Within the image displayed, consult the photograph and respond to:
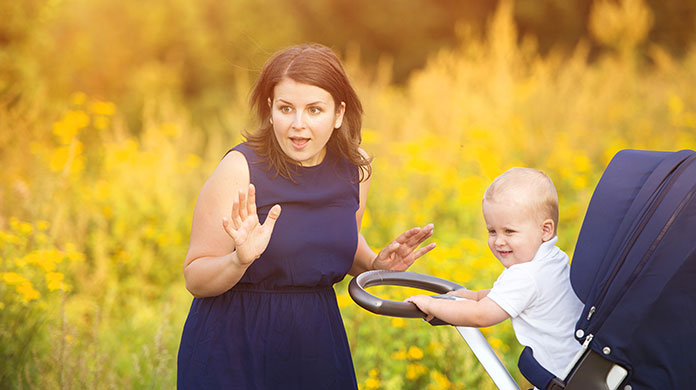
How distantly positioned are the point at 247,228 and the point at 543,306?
868 mm

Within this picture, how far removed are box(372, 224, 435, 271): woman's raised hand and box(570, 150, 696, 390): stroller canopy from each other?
73 cm

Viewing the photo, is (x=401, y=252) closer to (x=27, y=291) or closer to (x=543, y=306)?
(x=543, y=306)

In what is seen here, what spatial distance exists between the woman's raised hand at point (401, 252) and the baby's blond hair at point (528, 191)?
19.7 inches

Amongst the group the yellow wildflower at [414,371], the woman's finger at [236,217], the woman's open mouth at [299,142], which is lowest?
the yellow wildflower at [414,371]

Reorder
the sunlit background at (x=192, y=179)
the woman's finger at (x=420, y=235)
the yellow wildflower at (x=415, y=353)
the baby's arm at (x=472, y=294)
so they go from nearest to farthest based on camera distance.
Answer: the baby's arm at (x=472, y=294) → the woman's finger at (x=420, y=235) → the yellow wildflower at (x=415, y=353) → the sunlit background at (x=192, y=179)

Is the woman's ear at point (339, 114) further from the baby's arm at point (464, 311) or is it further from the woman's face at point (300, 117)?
the baby's arm at point (464, 311)

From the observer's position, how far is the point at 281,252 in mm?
2133

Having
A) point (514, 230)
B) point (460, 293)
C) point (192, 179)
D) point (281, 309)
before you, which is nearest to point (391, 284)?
point (460, 293)

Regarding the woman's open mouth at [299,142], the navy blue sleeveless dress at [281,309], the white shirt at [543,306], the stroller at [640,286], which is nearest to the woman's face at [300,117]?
the woman's open mouth at [299,142]

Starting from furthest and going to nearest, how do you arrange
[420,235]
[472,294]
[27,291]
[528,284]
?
1. [27,291]
2. [420,235]
3. [472,294]
4. [528,284]

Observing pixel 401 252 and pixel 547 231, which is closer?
pixel 547 231

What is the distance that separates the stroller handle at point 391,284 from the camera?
193 cm

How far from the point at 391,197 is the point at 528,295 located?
151 inches

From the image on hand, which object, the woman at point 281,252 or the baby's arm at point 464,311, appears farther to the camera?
the woman at point 281,252
